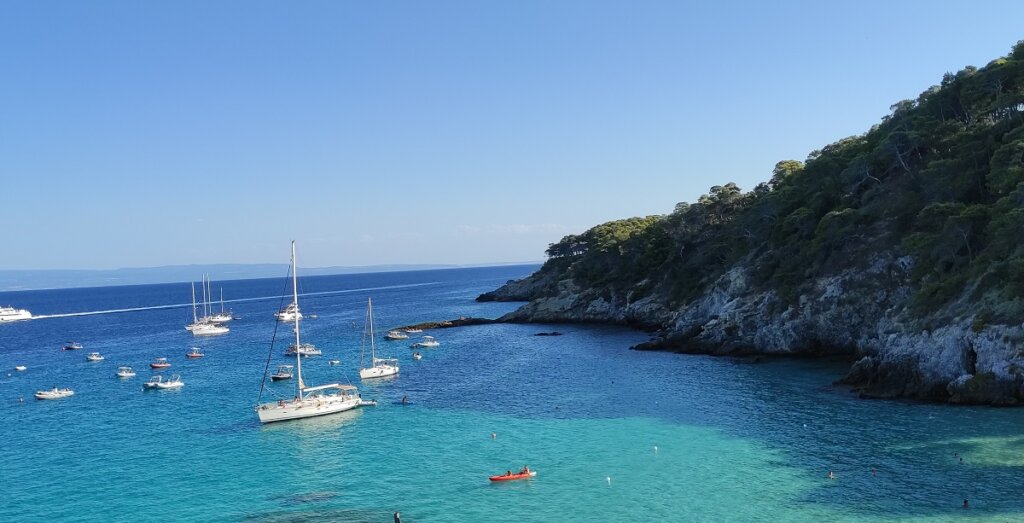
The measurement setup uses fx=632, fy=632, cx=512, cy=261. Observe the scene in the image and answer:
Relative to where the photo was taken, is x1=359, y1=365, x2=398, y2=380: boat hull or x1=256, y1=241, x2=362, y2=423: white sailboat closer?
x1=256, y1=241, x2=362, y2=423: white sailboat

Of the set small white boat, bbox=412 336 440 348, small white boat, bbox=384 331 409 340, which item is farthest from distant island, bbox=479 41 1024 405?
small white boat, bbox=384 331 409 340

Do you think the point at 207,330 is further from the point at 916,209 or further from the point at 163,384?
the point at 916,209

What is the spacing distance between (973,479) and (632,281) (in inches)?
3135

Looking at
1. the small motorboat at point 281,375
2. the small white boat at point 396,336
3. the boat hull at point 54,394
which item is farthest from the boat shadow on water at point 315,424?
the small white boat at point 396,336

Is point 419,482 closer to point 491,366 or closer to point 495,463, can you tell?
point 495,463

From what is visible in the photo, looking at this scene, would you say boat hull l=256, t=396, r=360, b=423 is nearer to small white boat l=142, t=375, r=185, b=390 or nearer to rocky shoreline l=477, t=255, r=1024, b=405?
small white boat l=142, t=375, r=185, b=390

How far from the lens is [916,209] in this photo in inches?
2333

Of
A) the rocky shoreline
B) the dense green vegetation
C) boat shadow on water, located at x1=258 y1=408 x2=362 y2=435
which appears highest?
the dense green vegetation

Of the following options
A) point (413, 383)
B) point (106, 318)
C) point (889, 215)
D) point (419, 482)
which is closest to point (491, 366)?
point (413, 383)

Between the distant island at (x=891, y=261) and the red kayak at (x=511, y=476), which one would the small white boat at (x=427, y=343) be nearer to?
the distant island at (x=891, y=261)

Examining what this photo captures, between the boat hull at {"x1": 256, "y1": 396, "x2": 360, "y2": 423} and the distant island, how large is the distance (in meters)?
38.5

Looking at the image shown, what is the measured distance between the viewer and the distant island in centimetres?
4359

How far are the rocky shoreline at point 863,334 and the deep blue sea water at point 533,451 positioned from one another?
8.34 ft

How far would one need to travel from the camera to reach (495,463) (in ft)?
119
